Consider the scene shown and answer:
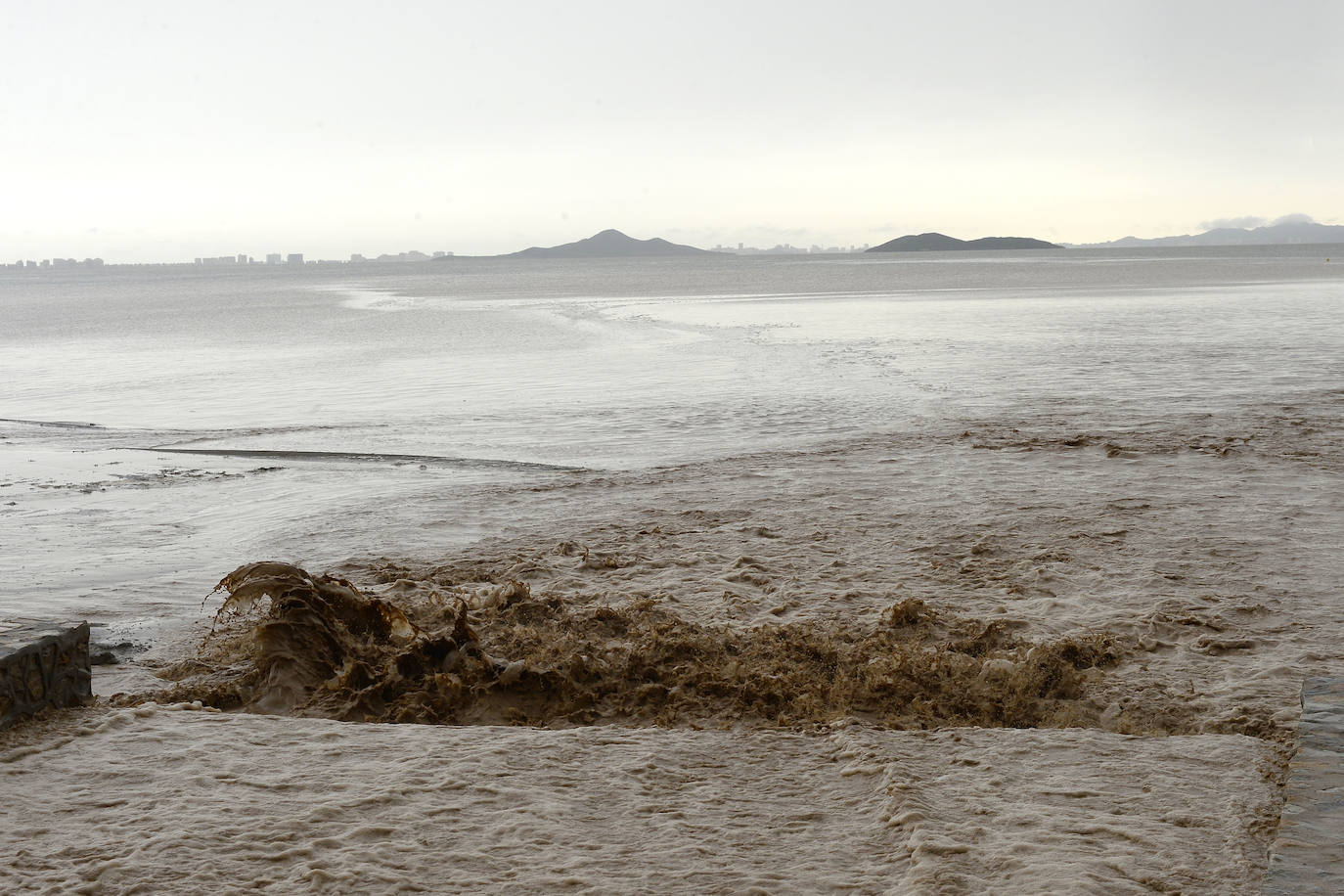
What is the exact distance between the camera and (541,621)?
5906 millimetres

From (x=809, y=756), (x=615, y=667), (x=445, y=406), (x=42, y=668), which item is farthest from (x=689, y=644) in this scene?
(x=445, y=406)

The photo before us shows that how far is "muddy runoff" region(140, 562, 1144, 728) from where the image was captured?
474 cm

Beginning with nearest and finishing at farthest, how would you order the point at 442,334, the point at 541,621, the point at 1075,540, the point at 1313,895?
the point at 1313,895 → the point at 541,621 → the point at 1075,540 → the point at 442,334

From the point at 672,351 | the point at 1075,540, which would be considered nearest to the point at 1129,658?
the point at 1075,540

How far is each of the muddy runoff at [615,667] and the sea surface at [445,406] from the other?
1.29 meters

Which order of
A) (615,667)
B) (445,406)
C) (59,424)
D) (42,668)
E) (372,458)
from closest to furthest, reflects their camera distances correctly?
1. (42,668)
2. (615,667)
3. (372,458)
4. (59,424)
5. (445,406)

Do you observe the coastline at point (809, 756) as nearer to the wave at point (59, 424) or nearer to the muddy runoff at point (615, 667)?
the muddy runoff at point (615, 667)

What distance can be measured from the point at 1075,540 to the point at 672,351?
16778 millimetres

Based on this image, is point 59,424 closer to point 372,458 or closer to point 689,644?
point 372,458

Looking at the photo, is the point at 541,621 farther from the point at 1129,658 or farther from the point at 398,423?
the point at 398,423

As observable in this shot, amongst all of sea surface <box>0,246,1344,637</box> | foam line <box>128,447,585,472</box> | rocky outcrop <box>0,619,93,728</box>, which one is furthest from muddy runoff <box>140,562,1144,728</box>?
foam line <box>128,447,585,472</box>

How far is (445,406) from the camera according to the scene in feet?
50.8

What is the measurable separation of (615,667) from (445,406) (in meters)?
10.8

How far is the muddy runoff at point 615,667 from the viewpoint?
474 cm
